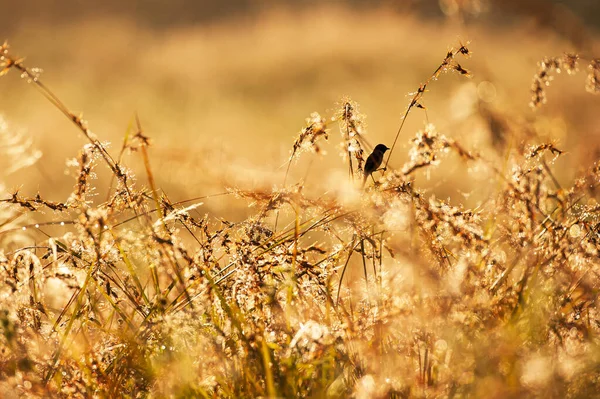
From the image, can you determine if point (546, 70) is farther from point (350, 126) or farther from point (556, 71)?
point (350, 126)

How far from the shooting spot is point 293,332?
1944 mm

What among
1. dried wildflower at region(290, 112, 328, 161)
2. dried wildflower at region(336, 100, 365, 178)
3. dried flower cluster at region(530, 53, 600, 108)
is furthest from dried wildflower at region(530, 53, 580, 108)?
dried wildflower at region(290, 112, 328, 161)

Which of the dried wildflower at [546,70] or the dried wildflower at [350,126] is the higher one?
the dried wildflower at [546,70]

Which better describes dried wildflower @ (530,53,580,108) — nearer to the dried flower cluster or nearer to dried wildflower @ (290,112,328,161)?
the dried flower cluster

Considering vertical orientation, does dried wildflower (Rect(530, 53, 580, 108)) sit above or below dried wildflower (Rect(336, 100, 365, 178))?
above

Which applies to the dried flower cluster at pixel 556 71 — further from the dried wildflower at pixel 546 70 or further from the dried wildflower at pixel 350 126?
the dried wildflower at pixel 350 126

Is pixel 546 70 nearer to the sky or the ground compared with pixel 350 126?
nearer to the sky

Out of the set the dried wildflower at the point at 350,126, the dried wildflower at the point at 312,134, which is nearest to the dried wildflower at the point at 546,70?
the dried wildflower at the point at 350,126

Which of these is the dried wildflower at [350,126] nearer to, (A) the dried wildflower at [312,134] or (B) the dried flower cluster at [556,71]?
(A) the dried wildflower at [312,134]

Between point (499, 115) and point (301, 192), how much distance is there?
27.2 inches

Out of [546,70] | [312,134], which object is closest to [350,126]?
[312,134]

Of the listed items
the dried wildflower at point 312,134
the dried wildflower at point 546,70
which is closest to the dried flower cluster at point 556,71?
the dried wildflower at point 546,70

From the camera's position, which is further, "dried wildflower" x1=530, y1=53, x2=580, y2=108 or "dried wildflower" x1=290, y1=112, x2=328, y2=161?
"dried wildflower" x1=530, y1=53, x2=580, y2=108

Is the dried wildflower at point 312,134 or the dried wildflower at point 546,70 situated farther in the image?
the dried wildflower at point 546,70
